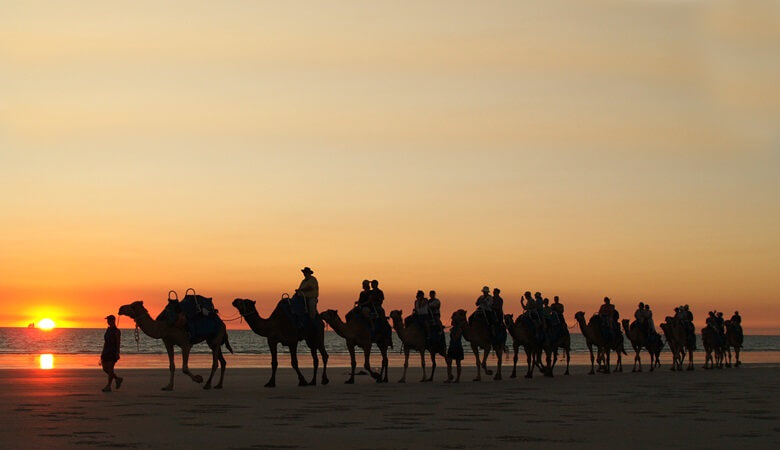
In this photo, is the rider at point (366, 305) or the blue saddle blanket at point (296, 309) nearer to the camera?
the blue saddle blanket at point (296, 309)

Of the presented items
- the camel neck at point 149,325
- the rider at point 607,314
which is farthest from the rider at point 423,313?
the rider at point 607,314

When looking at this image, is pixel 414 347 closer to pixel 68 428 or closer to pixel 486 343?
pixel 486 343

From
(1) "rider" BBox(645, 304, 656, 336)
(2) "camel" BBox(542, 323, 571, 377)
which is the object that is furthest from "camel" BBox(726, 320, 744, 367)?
(2) "camel" BBox(542, 323, 571, 377)

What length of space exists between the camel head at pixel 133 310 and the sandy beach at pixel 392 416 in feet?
6.43

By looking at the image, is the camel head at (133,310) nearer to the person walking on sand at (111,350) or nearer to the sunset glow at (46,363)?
the person walking on sand at (111,350)

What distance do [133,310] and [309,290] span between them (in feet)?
16.7

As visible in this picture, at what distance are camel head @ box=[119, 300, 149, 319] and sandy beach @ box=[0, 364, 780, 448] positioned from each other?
1960 mm

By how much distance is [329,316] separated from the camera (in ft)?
114

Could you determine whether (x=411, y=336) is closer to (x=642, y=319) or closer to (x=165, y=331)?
(x=165, y=331)

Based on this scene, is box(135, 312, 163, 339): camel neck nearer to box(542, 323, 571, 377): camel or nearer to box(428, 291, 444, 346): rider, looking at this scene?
box(428, 291, 444, 346): rider

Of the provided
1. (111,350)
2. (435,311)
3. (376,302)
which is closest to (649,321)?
(435,311)

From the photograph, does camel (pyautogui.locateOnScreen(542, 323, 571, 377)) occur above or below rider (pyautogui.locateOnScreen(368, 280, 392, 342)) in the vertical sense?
below

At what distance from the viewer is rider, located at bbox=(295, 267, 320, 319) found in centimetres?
3294

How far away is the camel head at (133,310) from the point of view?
1191 inches
